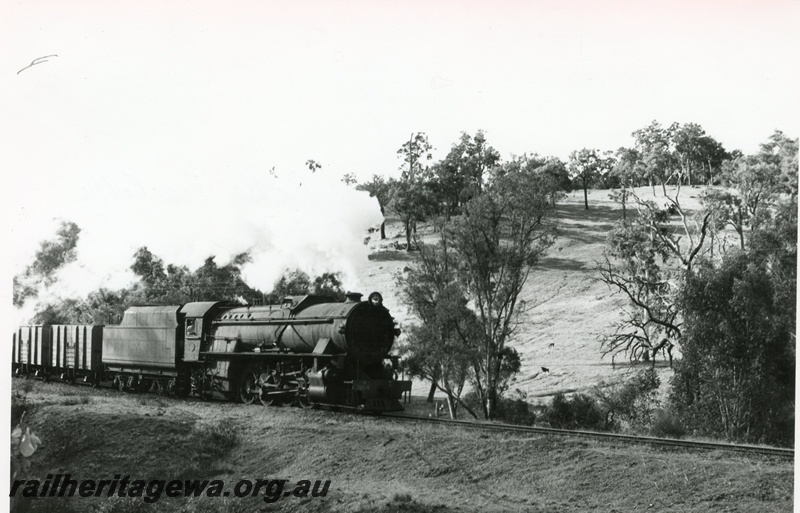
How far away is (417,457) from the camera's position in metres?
14.7

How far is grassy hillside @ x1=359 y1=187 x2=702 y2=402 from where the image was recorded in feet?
126

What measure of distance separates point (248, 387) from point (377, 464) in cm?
877

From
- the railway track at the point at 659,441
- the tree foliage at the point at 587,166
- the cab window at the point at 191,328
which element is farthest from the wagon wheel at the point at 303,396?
the tree foliage at the point at 587,166

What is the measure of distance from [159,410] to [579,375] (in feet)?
80.1

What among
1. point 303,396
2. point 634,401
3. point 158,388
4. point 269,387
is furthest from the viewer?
point 634,401

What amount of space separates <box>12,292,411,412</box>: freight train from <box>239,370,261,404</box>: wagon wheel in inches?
1.2

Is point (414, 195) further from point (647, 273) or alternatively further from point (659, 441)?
point (659, 441)

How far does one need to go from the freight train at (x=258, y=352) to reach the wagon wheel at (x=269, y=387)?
0.03m

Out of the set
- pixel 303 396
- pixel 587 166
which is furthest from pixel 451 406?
pixel 587 166

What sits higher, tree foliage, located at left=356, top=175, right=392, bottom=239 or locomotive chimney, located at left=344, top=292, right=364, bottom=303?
tree foliage, located at left=356, top=175, right=392, bottom=239

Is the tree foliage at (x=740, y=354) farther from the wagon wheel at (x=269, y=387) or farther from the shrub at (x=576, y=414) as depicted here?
the wagon wheel at (x=269, y=387)

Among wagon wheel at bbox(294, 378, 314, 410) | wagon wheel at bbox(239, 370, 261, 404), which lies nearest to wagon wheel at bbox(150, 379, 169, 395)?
wagon wheel at bbox(239, 370, 261, 404)

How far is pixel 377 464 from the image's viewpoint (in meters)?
14.8

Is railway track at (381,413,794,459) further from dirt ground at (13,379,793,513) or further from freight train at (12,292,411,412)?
freight train at (12,292,411,412)
